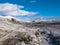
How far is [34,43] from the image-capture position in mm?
9680

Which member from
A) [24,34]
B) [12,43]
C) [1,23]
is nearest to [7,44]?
[12,43]

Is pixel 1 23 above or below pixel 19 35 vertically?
above

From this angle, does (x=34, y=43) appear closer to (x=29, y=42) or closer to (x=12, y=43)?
(x=29, y=42)

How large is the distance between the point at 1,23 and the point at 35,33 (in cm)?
236

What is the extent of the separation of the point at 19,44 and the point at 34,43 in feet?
2.35

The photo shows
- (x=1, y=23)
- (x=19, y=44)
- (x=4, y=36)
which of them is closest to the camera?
(x=19, y=44)

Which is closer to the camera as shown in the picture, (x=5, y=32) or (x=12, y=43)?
(x=12, y=43)

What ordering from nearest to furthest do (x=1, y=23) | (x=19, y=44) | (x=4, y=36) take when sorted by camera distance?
(x=19, y=44)
(x=4, y=36)
(x=1, y=23)

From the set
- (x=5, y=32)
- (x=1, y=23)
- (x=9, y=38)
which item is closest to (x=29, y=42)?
(x=9, y=38)

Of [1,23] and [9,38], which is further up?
[1,23]

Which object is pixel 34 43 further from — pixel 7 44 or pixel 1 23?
pixel 1 23

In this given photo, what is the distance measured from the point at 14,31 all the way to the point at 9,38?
943mm

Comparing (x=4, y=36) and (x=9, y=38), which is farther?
(x=4, y=36)

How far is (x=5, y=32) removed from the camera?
1063 centimetres
